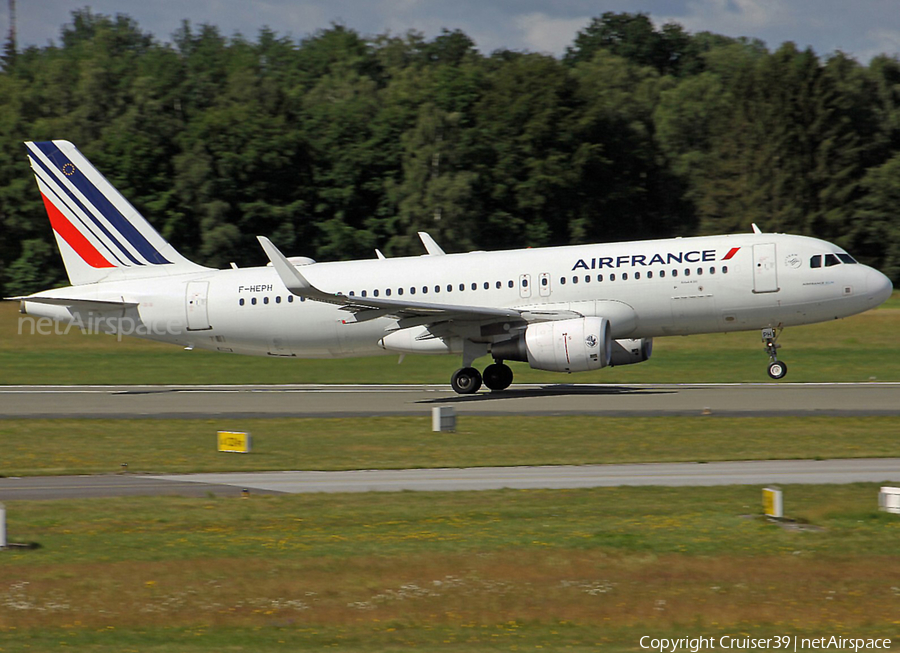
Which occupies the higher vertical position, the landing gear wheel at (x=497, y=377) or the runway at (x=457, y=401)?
the landing gear wheel at (x=497, y=377)

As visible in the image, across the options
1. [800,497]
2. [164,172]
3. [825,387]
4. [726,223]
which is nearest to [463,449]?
[800,497]

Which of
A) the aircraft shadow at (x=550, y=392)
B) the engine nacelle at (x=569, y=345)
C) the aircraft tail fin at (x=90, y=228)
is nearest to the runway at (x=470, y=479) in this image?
the engine nacelle at (x=569, y=345)

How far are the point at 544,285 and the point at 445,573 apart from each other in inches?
769

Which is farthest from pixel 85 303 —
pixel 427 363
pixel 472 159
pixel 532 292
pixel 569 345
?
pixel 472 159

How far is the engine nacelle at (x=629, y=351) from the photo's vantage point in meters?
33.2

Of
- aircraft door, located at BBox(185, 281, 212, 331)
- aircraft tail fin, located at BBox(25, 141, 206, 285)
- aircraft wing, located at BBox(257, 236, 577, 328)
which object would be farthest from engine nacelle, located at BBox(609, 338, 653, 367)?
aircraft tail fin, located at BBox(25, 141, 206, 285)

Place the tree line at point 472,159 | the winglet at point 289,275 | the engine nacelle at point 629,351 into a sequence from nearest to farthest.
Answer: the winglet at point 289,275 < the engine nacelle at point 629,351 < the tree line at point 472,159

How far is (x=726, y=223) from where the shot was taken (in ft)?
270

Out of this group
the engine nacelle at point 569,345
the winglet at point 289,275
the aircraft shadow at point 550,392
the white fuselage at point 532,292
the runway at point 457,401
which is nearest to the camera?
the runway at point 457,401

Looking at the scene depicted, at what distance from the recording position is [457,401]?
106 feet

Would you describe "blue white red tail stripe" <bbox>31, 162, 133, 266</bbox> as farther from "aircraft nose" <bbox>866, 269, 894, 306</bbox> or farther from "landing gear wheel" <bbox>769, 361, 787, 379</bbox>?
"aircraft nose" <bbox>866, 269, 894, 306</bbox>

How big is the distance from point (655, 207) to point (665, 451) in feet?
215

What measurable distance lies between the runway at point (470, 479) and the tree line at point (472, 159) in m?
50.2

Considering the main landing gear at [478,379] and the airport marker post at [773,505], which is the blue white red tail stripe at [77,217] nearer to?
the main landing gear at [478,379]
